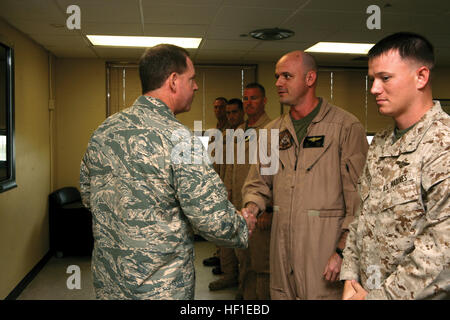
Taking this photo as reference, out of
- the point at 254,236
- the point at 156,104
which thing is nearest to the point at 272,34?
the point at 254,236

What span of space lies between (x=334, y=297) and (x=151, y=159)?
1169mm

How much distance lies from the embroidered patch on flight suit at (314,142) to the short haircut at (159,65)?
0.78 metres

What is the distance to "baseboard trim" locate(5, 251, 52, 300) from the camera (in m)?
3.70

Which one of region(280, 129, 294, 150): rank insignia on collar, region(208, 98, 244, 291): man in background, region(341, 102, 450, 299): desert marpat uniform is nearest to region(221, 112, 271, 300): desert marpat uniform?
region(208, 98, 244, 291): man in background

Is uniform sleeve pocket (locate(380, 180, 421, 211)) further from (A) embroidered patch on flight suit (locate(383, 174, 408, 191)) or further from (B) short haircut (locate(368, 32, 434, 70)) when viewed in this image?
(B) short haircut (locate(368, 32, 434, 70))

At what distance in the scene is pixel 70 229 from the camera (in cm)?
498

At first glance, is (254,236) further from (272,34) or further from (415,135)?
(272,34)

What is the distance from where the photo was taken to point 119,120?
5.04ft

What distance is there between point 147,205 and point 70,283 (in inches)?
133

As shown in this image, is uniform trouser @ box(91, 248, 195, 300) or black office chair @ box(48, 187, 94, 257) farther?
black office chair @ box(48, 187, 94, 257)

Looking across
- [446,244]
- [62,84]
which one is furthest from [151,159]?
[62,84]

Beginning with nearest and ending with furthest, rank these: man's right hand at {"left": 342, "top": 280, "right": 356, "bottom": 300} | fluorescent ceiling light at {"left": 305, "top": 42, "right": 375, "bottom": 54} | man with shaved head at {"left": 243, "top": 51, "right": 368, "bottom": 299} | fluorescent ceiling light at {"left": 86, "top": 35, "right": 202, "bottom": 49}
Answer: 1. man's right hand at {"left": 342, "top": 280, "right": 356, "bottom": 300}
2. man with shaved head at {"left": 243, "top": 51, "right": 368, "bottom": 299}
3. fluorescent ceiling light at {"left": 86, "top": 35, "right": 202, "bottom": 49}
4. fluorescent ceiling light at {"left": 305, "top": 42, "right": 375, "bottom": 54}

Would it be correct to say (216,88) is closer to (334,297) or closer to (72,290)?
(72,290)

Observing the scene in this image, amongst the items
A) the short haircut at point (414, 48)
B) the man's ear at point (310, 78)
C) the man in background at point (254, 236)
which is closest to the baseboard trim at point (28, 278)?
the man in background at point (254, 236)
